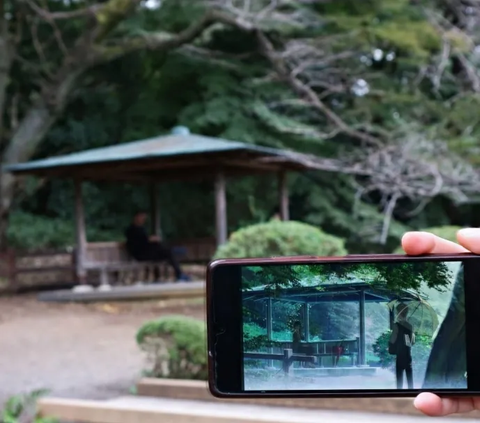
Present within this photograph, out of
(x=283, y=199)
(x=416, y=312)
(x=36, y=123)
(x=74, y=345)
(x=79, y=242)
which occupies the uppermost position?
(x=36, y=123)

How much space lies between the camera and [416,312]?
65.7 inches

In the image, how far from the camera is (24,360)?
7594 mm

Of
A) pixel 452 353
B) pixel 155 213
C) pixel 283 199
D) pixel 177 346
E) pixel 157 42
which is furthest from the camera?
pixel 157 42

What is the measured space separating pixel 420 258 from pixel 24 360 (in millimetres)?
6774

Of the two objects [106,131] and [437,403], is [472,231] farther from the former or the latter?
[106,131]

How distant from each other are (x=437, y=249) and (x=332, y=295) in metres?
0.33

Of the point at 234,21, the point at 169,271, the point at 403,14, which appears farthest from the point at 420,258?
the point at 403,14

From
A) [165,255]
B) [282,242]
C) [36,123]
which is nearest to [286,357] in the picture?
[282,242]

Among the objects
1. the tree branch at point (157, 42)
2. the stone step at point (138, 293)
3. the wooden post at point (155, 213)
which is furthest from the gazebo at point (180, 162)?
the tree branch at point (157, 42)

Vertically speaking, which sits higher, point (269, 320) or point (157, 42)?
point (157, 42)

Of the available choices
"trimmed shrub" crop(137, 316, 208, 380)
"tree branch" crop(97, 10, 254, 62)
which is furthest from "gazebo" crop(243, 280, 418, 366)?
"tree branch" crop(97, 10, 254, 62)

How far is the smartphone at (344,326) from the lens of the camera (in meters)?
1.63

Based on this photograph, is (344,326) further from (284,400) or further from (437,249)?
(284,400)

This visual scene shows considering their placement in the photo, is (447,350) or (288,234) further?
(288,234)
